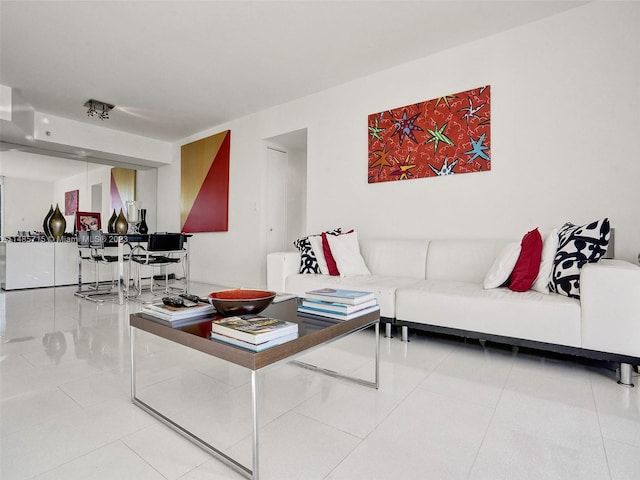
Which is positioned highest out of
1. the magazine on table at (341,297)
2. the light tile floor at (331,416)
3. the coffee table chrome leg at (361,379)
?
the magazine on table at (341,297)

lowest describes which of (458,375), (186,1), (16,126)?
(458,375)

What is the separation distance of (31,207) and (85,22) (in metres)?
3.92

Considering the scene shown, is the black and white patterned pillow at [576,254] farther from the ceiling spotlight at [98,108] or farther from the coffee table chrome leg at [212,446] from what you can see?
the ceiling spotlight at [98,108]

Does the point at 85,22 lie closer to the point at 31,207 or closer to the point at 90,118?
the point at 90,118

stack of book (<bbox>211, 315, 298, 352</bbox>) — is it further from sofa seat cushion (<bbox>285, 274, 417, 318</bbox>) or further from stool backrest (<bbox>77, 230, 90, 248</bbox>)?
stool backrest (<bbox>77, 230, 90, 248</bbox>)

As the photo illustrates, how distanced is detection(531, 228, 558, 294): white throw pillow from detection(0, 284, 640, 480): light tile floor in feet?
1.55

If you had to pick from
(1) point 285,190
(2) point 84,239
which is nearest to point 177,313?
(1) point 285,190

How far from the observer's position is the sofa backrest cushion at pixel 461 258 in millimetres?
2828

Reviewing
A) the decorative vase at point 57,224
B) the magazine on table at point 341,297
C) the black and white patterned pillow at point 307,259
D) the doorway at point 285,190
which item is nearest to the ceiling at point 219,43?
the doorway at point 285,190

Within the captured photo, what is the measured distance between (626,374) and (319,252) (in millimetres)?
2373

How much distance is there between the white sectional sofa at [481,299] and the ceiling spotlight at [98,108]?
342 cm

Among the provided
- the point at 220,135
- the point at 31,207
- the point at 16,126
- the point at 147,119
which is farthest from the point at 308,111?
the point at 31,207

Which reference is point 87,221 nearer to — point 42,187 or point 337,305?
point 42,187

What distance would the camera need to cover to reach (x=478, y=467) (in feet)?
3.87
